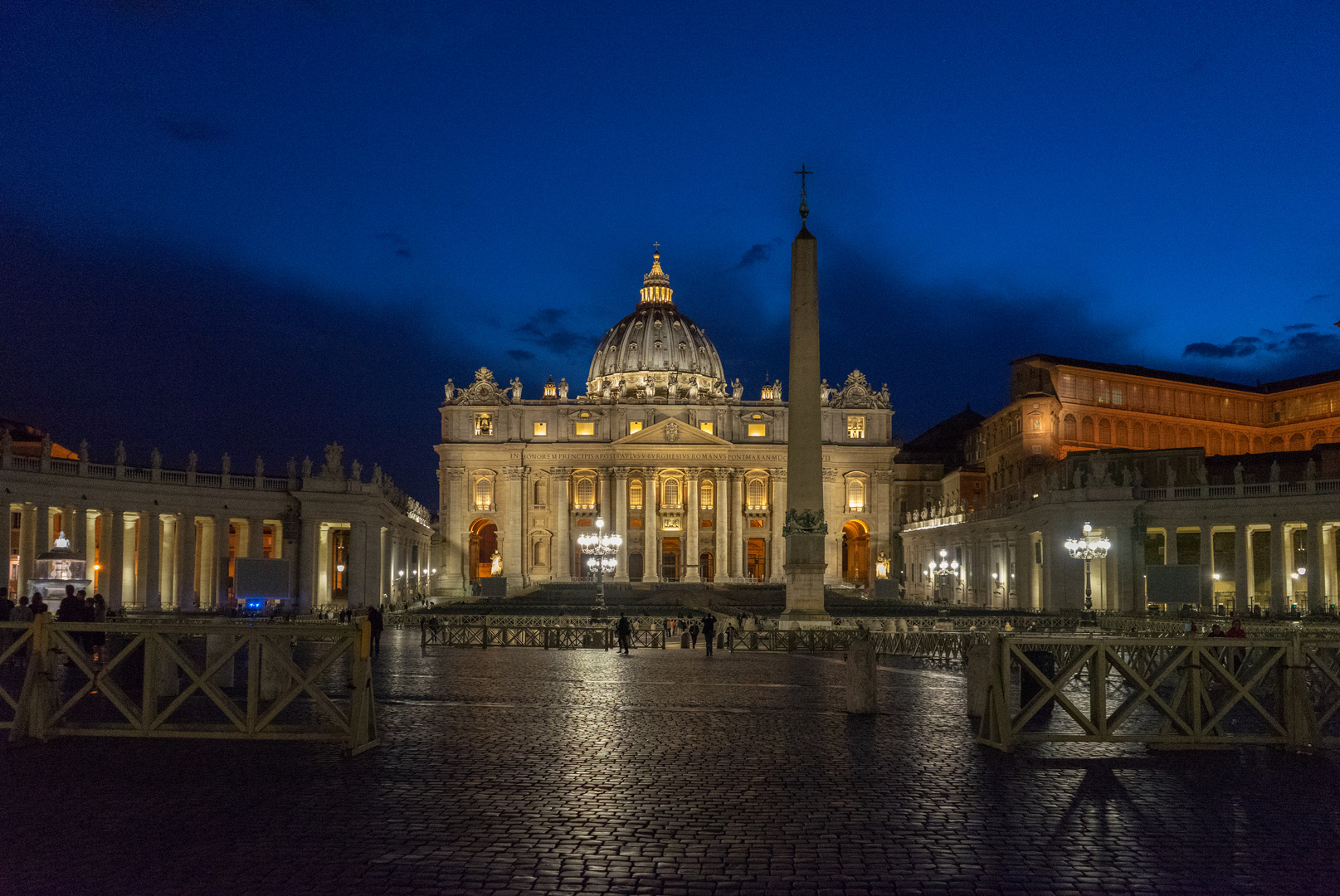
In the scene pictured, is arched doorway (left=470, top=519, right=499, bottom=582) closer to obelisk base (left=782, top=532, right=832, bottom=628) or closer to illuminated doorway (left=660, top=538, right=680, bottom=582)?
illuminated doorway (left=660, top=538, right=680, bottom=582)

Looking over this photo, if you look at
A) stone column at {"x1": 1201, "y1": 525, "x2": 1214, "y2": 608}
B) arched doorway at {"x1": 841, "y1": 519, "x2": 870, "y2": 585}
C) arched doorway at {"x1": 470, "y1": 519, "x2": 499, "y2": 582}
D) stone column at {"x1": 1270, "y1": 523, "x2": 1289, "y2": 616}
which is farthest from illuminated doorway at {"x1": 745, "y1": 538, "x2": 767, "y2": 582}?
stone column at {"x1": 1270, "y1": 523, "x2": 1289, "y2": 616}

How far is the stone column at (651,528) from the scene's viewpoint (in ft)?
307

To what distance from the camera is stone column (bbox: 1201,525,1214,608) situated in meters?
46.9

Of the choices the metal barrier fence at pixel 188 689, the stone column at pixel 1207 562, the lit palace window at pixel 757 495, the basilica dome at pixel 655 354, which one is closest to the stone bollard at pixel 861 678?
the metal barrier fence at pixel 188 689

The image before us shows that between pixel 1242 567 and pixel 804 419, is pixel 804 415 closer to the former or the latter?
pixel 804 419

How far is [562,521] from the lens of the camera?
93812 mm

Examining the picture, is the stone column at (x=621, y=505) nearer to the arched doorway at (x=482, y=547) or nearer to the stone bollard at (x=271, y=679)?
the arched doorway at (x=482, y=547)

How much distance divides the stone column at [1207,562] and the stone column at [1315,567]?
146 inches

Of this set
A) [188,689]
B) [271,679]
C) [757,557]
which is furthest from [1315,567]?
[757,557]

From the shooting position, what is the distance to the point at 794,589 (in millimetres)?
32625

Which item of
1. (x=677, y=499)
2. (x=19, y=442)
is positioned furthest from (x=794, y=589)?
(x=677, y=499)

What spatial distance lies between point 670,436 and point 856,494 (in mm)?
17311

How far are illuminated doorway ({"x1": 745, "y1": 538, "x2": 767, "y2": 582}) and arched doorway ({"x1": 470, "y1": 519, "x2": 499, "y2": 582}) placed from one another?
21.7 meters

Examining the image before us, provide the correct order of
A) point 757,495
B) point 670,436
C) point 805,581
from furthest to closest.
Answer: point 757,495, point 670,436, point 805,581
